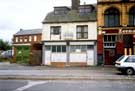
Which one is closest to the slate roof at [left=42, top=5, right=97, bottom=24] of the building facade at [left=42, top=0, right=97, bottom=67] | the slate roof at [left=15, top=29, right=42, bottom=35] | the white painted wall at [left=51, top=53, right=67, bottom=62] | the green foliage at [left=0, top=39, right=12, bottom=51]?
the building facade at [left=42, top=0, right=97, bottom=67]

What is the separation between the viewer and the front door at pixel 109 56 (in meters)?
50.6

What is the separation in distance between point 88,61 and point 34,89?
32.3 metres

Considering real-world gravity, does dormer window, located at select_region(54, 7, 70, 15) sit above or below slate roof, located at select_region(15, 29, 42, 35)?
above

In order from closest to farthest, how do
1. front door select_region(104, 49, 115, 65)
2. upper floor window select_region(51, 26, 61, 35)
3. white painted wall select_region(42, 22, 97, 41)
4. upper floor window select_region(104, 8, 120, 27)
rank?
1. front door select_region(104, 49, 115, 65)
2. upper floor window select_region(104, 8, 120, 27)
3. white painted wall select_region(42, 22, 97, 41)
4. upper floor window select_region(51, 26, 61, 35)

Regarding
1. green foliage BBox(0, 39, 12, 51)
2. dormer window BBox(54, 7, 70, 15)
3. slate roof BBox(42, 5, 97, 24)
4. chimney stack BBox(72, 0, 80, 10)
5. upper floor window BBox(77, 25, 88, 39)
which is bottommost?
green foliage BBox(0, 39, 12, 51)

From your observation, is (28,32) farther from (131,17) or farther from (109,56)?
(131,17)

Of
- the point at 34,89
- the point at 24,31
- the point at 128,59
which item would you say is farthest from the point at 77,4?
the point at 24,31

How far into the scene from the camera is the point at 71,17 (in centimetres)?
5356

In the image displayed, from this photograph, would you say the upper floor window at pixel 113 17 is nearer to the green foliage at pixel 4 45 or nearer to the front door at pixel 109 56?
the front door at pixel 109 56

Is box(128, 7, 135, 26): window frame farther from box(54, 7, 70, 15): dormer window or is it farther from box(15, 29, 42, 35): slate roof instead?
box(15, 29, 42, 35): slate roof

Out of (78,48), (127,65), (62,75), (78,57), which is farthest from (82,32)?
(62,75)

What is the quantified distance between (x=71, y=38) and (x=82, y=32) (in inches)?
65.3

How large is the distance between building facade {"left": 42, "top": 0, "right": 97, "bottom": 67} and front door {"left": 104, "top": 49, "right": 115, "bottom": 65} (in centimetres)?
141

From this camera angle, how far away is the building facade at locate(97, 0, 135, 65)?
5016 centimetres
